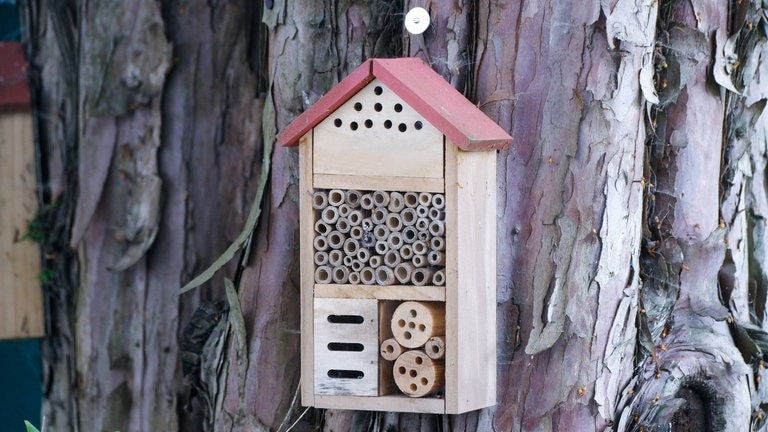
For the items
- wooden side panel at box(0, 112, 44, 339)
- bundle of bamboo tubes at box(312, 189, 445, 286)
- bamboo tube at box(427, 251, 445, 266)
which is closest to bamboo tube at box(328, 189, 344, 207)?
bundle of bamboo tubes at box(312, 189, 445, 286)

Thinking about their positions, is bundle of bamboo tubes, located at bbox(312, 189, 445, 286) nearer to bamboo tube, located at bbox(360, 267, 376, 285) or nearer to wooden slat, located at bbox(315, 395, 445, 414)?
bamboo tube, located at bbox(360, 267, 376, 285)

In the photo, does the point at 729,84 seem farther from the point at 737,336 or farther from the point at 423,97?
the point at 423,97

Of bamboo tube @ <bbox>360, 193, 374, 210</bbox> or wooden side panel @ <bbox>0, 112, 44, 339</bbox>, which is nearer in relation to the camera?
bamboo tube @ <bbox>360, 193, 374, 210</bbox>

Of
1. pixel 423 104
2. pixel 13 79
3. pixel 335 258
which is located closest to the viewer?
pixel 423 104

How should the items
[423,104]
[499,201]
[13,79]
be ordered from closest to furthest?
[423,104] → [499,201] → [13,79]

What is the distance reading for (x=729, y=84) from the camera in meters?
2.49

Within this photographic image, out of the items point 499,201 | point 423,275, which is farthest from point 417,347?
point 499,201

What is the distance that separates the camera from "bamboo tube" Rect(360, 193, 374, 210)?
2.03 metres

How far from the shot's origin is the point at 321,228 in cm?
206

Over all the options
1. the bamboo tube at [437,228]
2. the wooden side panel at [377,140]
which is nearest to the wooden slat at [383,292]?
the bamboo tube at [437,228]

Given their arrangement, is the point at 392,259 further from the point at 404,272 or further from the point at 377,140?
the point at 377,140

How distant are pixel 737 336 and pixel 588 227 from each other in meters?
0.61

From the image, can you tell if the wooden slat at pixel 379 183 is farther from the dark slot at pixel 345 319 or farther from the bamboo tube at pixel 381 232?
the dark slot at pixel 345 319

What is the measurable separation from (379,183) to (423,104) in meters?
0.18
